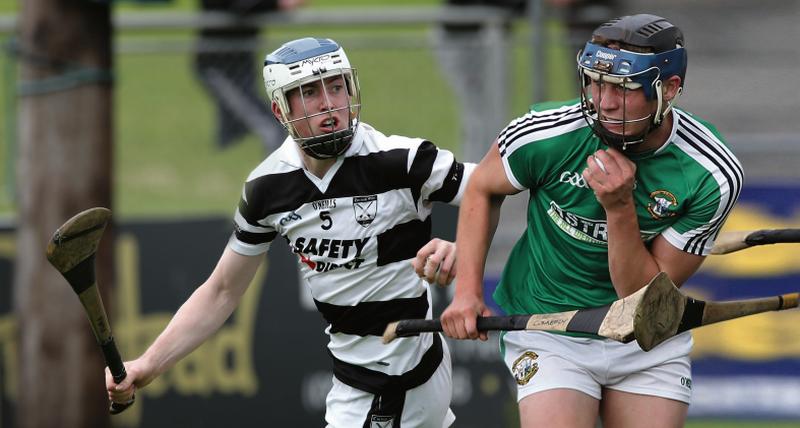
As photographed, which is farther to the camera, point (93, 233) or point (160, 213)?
point (160, 213)

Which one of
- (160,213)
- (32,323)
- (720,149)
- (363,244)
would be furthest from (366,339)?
(160,213)

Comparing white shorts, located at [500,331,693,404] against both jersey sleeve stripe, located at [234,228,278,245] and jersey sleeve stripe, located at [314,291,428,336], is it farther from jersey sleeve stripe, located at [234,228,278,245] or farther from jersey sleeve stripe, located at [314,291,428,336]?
jersey sleeve stripe, located at [234,228,278,245]

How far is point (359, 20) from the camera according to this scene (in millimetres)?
8727

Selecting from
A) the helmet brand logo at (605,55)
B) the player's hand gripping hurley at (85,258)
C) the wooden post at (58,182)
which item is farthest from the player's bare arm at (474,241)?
the wooden post at (58,182)

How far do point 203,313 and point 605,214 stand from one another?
1533mm

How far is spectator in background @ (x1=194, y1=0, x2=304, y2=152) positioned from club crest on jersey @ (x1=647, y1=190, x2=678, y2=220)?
15.0 feet

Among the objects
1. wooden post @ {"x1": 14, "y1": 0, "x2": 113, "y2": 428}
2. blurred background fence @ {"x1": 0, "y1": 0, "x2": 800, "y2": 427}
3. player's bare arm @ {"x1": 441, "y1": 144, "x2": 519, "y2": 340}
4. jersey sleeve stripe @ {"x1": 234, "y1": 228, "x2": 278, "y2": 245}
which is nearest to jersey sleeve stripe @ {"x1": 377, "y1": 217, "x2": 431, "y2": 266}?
player's bare arm @ {"x1": 441, "y1": 144, "x2": 519, "y2": 340}

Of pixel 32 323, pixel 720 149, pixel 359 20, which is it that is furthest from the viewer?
pixel 359 20

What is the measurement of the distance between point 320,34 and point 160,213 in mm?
1675

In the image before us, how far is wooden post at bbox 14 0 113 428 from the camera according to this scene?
23.4 ft

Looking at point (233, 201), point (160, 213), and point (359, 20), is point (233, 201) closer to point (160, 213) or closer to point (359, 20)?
point (160, 213)

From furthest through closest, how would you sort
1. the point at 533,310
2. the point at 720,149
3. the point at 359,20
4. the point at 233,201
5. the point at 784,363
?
the point at 233,201 → the point at 359,20 → the point at 784,363 → the point at 533,310 → the point at 720,149

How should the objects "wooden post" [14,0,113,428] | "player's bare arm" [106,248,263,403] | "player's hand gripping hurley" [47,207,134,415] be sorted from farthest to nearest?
"wooden post" [14,0,113,428] → "player's bare arm" [106,248,263,403] → "player's hand gripping hurley" [47,207,134,415]

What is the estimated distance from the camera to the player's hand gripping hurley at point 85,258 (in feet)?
14.0
